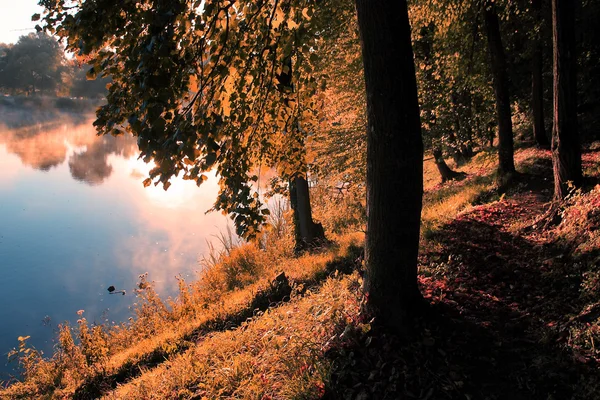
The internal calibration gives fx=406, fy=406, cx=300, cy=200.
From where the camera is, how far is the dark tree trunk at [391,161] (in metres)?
3.38

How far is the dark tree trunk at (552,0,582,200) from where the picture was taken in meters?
5.80

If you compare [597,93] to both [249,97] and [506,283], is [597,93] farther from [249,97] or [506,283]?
[249,97]

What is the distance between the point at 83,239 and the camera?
1557cm

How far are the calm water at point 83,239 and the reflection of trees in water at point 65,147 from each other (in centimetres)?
29

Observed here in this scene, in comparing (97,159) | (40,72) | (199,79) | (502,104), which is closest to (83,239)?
(199,79)

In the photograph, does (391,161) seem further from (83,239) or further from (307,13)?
(83,239)

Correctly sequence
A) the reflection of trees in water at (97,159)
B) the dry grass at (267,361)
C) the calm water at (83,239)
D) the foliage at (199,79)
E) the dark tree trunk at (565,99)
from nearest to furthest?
the foliage at (199,79), the dry grass at (267,361), the dark tree trunk at (565,99), the calm water at (83,239), the reflection of trees in water at (97,159)

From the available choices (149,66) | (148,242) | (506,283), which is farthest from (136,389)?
(148,242)

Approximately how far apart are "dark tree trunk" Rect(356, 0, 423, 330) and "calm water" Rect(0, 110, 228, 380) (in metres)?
8.51

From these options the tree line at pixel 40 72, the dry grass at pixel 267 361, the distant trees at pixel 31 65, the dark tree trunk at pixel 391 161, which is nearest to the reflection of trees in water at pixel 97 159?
the dry grass at pixel 267 361

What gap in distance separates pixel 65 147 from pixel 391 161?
38.8 metres

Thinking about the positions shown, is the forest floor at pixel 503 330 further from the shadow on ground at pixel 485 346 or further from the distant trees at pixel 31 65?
the distant trees at pixel 31 65

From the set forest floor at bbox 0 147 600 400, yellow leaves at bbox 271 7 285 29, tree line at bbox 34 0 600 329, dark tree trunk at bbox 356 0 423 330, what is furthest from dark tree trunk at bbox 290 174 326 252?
dark tree trunk at bbox 356 0 423 330

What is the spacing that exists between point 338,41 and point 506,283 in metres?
7.07
